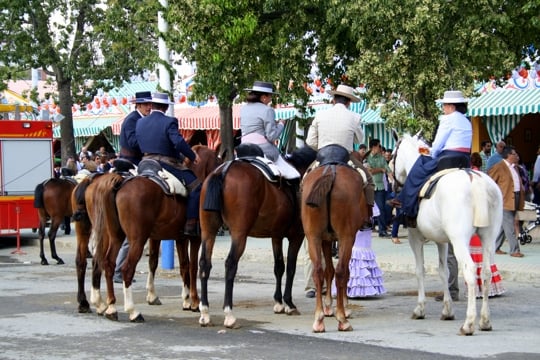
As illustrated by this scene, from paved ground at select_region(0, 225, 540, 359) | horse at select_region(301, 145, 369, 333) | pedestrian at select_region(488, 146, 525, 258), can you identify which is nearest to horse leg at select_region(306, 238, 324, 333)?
horse at select_region(301, 145, 369, 333)

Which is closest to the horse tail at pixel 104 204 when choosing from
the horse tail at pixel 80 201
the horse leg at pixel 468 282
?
the horse tail at pixel 80 201

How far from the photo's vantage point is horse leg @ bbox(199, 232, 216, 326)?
11789 mm

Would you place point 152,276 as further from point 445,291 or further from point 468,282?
point 468,282

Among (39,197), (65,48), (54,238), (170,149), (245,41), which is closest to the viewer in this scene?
(170,149)

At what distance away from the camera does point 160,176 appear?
12.6 meters

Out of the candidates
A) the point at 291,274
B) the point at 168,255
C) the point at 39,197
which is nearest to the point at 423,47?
the point at 168,255

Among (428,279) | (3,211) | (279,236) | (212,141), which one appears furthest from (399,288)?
(212,141)

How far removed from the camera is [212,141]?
3425 centimetres

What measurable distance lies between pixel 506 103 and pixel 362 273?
1129 cm

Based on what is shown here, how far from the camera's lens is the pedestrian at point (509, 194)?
1888 centimetres

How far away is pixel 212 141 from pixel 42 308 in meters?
21.0

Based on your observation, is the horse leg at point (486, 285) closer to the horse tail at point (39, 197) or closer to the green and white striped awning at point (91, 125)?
the horse tail at point (39, 197)

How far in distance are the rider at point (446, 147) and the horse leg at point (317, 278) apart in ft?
4.34

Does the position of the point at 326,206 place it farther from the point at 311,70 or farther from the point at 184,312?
the point at 311,70
